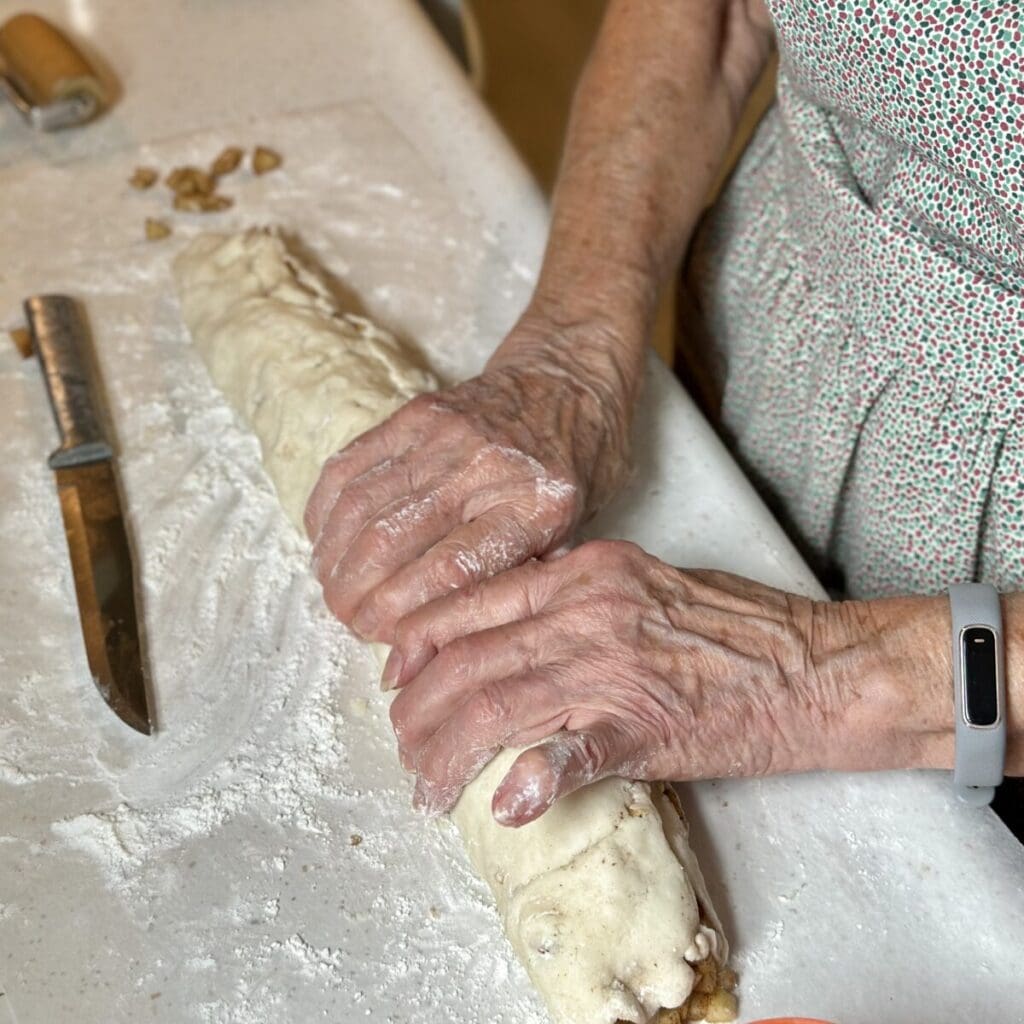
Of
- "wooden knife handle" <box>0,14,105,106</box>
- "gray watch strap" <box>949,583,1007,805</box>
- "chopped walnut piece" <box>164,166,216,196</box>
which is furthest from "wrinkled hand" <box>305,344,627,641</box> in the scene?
"wooden knife handle" <box>0,14,105,106</box>

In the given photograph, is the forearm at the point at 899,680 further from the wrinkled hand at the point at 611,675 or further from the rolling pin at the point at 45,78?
the rolling pin at the point at 45,78

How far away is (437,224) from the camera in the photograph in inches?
64.9

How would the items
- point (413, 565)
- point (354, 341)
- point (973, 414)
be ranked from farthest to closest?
1. point (354, 341)
2. point (973, 414)
3. point (413, 565)

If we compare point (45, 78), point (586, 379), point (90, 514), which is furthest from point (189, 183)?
point (586, 379)

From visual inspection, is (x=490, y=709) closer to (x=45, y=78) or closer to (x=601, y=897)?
(x=601, y=897)

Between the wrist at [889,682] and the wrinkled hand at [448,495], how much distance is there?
0.91 ft

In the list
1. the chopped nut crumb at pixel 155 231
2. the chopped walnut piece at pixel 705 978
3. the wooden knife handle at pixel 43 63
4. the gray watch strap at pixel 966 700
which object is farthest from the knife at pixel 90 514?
the gray watch strap at pixel 966 700

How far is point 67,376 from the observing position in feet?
4.58

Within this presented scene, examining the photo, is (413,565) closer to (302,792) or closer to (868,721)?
(302,792)

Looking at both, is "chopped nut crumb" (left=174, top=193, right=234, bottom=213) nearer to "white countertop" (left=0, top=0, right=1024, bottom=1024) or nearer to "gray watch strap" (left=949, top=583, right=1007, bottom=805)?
"white countertop" (left=0, top=0, right=1024, bottom=1024)

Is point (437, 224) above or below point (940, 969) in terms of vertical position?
above

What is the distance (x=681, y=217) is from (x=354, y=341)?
0.42 metres

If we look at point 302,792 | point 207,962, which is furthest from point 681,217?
point 207,962

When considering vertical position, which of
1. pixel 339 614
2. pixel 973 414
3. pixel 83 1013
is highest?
pixel 973 414
